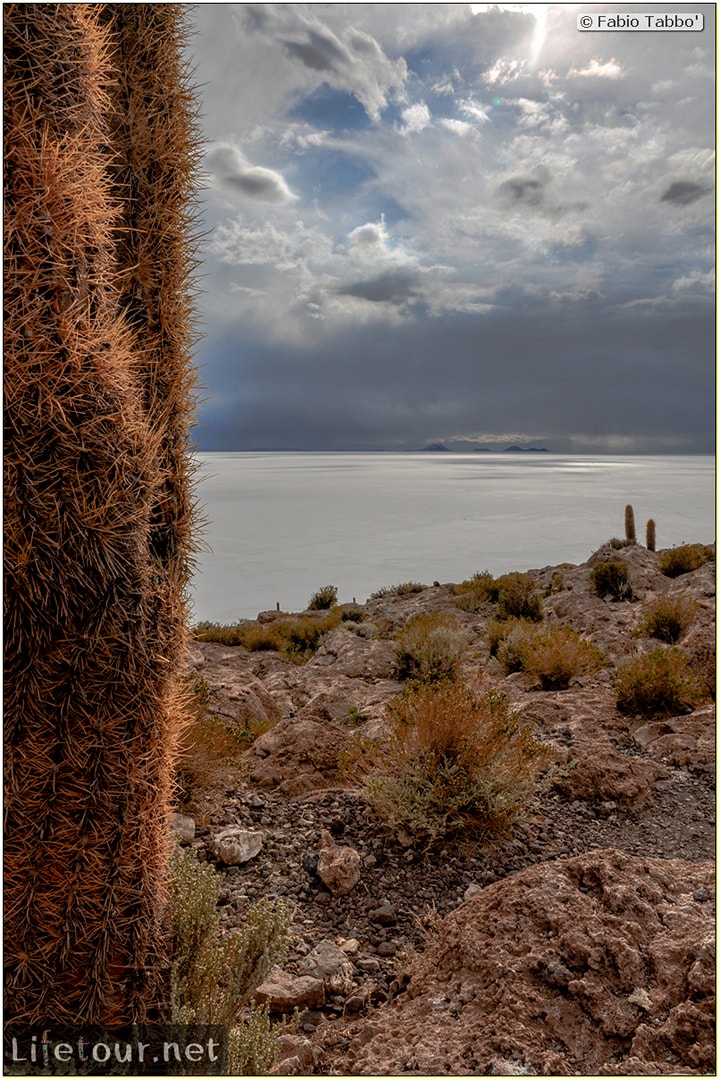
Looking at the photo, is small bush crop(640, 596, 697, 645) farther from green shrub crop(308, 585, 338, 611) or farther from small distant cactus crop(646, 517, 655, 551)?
small distant cactus crop(646, 517, 655, 551)

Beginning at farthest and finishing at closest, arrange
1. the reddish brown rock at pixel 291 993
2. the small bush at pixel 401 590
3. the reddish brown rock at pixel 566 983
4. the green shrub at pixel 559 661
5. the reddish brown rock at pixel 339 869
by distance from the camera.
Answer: the small bush at pixel 401 590
the green shrub at pixel 559 661
the reddish brown rock at pixel 339 869
the reddish brown rock at pixel 291 993
the reddish brown rock at pixel 566 983

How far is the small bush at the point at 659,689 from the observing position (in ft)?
23.9

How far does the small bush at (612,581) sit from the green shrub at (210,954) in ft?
39.3

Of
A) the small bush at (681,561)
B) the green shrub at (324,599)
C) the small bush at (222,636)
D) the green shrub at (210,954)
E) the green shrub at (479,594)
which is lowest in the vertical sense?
the small bush at (222,636)

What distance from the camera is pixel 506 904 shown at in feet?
10.6

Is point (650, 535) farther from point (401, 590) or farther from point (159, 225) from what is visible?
point (159, 225)

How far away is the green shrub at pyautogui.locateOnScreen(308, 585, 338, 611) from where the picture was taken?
20.7 m

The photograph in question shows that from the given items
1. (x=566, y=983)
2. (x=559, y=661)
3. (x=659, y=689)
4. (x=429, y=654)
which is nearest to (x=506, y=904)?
(x=566, y=983)

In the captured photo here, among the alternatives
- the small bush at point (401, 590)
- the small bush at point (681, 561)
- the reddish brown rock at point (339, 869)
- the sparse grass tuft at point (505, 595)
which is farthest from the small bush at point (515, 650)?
the small bush at point (401, 590)

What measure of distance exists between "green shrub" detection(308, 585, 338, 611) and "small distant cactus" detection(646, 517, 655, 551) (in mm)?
9989

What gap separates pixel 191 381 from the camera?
3.67m

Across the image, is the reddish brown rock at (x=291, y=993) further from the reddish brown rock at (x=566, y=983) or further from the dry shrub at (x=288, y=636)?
the dry shrub at (x=288, y=636)

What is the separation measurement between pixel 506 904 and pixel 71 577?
2.50 metres

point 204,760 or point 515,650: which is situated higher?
point 204,760
